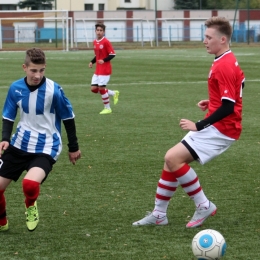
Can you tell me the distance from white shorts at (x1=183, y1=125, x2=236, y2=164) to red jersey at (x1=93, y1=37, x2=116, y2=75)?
9.65m

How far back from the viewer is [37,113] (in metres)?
5.76

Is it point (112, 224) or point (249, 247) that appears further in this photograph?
point (112, 224)

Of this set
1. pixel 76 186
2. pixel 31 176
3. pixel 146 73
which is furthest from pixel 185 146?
pixel 146 73

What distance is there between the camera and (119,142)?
34.7ft

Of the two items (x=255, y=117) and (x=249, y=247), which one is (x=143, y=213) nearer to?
(x=249, y=247)

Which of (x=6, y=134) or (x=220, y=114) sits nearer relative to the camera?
(x=220, y=114)

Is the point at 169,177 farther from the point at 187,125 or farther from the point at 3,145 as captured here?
the point at 3,145

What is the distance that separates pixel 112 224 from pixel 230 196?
1.53m

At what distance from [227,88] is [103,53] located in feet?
33.7

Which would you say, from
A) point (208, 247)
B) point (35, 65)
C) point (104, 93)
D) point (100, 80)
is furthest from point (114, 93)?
point (208, 247)

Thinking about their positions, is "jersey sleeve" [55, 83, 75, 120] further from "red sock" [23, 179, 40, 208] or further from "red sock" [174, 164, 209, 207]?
"red sock" [174, 164, 209, 207]

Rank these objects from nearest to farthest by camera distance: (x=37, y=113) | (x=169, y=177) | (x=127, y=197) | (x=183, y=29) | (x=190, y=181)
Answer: (x=37, y=113) → (x=190, y=181) → (x=169, y=177) → (x=127, y=197) → (x=183, y=29)

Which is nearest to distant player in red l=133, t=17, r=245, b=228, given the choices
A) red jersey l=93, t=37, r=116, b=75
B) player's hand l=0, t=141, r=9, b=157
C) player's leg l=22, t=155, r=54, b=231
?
player's leg l=22, t=155, r=54, b=231

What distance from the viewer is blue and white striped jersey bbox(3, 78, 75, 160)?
226 inches
